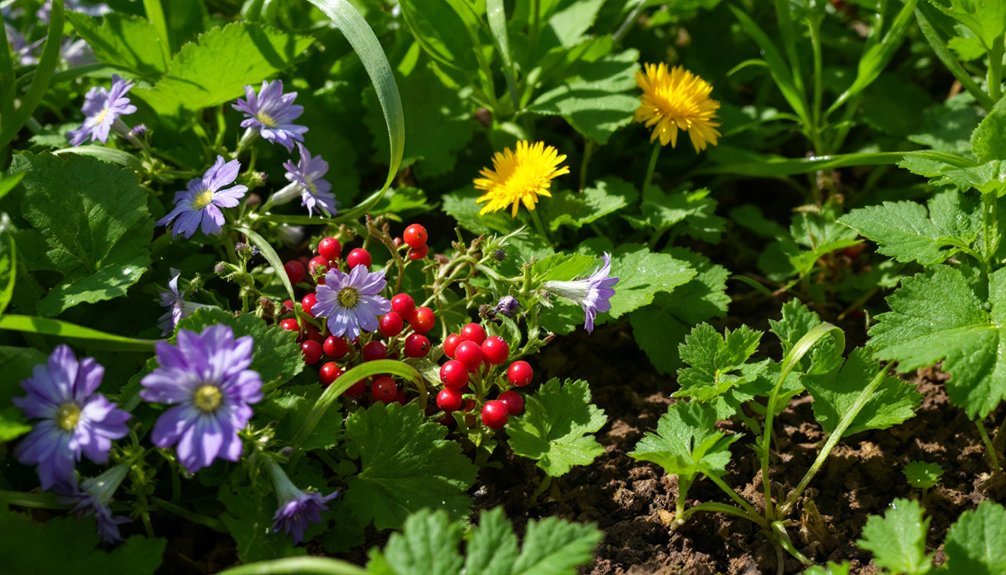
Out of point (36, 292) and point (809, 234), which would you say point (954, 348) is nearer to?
point (809, 234)

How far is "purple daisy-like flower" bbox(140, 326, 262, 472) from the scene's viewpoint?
1609 mm

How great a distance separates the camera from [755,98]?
315 cm

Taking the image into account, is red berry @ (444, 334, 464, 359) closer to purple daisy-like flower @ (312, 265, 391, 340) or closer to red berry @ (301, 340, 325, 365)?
purple daisy-like flower @ (312, 265, 391, 340)

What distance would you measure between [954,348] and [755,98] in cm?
149

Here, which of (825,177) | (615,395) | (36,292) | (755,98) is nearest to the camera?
(36,292)

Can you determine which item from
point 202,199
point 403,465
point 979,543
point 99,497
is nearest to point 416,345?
point 403,465

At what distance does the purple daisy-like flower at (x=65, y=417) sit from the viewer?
1.62 metres

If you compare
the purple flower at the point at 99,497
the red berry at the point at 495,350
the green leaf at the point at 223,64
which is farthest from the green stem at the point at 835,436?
the green leaf at the point at 223,64

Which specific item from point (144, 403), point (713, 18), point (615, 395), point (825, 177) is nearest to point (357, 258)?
point (144, 403)

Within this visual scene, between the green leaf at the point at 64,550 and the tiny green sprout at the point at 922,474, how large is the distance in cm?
153

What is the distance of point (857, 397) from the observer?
6.61ft

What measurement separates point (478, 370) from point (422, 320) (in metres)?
0.18

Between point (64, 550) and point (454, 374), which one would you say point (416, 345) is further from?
point (64, 550)

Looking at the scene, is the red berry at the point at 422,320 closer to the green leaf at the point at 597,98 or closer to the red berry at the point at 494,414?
the red berry at the point at 494,414
